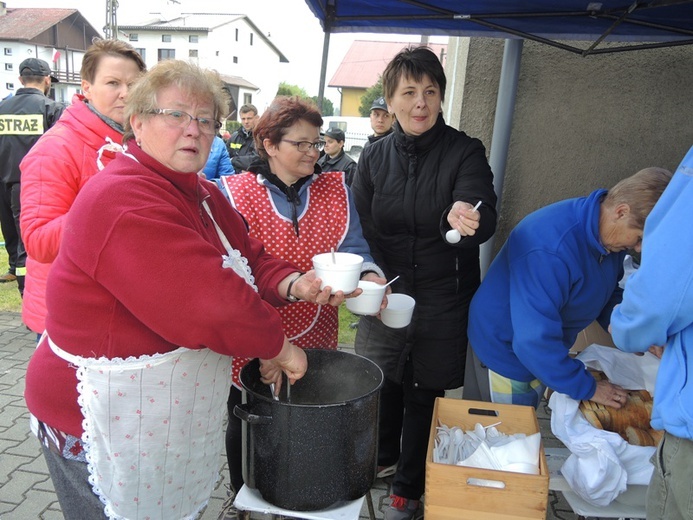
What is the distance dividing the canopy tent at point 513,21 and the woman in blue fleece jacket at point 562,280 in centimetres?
92

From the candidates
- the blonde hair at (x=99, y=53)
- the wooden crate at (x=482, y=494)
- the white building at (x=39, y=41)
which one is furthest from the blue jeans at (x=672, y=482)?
the white building at (x=39, y=41)

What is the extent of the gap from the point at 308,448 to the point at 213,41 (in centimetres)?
4462

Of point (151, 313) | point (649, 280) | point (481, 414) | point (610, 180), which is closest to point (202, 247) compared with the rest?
point (151, 313)

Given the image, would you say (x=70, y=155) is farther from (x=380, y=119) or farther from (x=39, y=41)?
(x=39, y=41)

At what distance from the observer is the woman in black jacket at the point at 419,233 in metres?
2.33

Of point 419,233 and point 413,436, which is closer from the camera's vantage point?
point 419,233

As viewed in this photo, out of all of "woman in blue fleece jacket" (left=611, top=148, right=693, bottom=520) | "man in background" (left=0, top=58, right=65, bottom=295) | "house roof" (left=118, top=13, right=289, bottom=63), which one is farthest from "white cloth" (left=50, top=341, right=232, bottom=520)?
"house roof" (left=118, top=13, right=289, bottom=63)

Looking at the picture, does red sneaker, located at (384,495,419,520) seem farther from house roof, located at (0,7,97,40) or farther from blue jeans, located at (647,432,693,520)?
house roof, located at (0,7,97,40)

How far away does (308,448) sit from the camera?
151 cm

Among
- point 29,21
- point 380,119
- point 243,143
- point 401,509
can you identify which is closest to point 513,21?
point 401,509

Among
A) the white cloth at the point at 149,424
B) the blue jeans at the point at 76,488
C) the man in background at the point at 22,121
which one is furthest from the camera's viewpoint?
the man in background at the point at 22,121

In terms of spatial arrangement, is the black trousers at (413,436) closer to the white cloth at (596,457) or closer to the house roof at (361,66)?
the white cloth at (596,457)

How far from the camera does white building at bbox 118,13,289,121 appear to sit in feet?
136

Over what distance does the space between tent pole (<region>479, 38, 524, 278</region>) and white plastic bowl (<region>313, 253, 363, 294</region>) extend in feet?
A: 5.95
